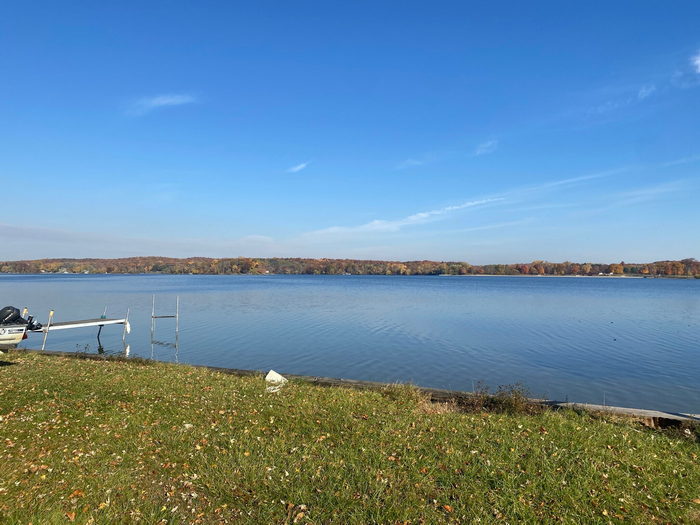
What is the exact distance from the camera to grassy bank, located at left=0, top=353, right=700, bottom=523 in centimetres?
663

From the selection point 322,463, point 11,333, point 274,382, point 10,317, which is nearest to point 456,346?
point 274,382

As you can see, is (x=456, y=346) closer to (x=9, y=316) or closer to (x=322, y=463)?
(x=322, y=463)

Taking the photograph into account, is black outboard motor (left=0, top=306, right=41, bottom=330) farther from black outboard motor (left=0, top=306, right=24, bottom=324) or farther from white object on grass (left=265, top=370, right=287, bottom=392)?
white object on grass (left=265, top=370, right=287, bottom=392)

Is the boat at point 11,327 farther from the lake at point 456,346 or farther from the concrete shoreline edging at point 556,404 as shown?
the lake at point 456,346

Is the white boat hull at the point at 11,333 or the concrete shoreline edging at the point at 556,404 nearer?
the concrete shoreline edging at the point at 556,404

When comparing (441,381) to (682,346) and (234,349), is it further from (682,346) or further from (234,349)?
(682,346)

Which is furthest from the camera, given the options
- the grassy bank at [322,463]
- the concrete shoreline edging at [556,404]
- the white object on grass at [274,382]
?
the white object on grass at [274,382]

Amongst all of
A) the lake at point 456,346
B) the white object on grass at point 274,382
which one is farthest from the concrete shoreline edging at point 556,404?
the lake at point 456,346

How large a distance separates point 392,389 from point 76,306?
6272 cm

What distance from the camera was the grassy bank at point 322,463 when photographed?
261 inches

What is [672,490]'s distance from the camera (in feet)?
23.9

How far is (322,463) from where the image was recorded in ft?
26.8

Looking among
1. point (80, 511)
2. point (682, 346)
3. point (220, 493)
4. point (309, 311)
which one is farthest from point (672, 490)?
point (309, 311)

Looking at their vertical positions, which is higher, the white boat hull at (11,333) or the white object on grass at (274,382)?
the white boat hull at (11,333)
